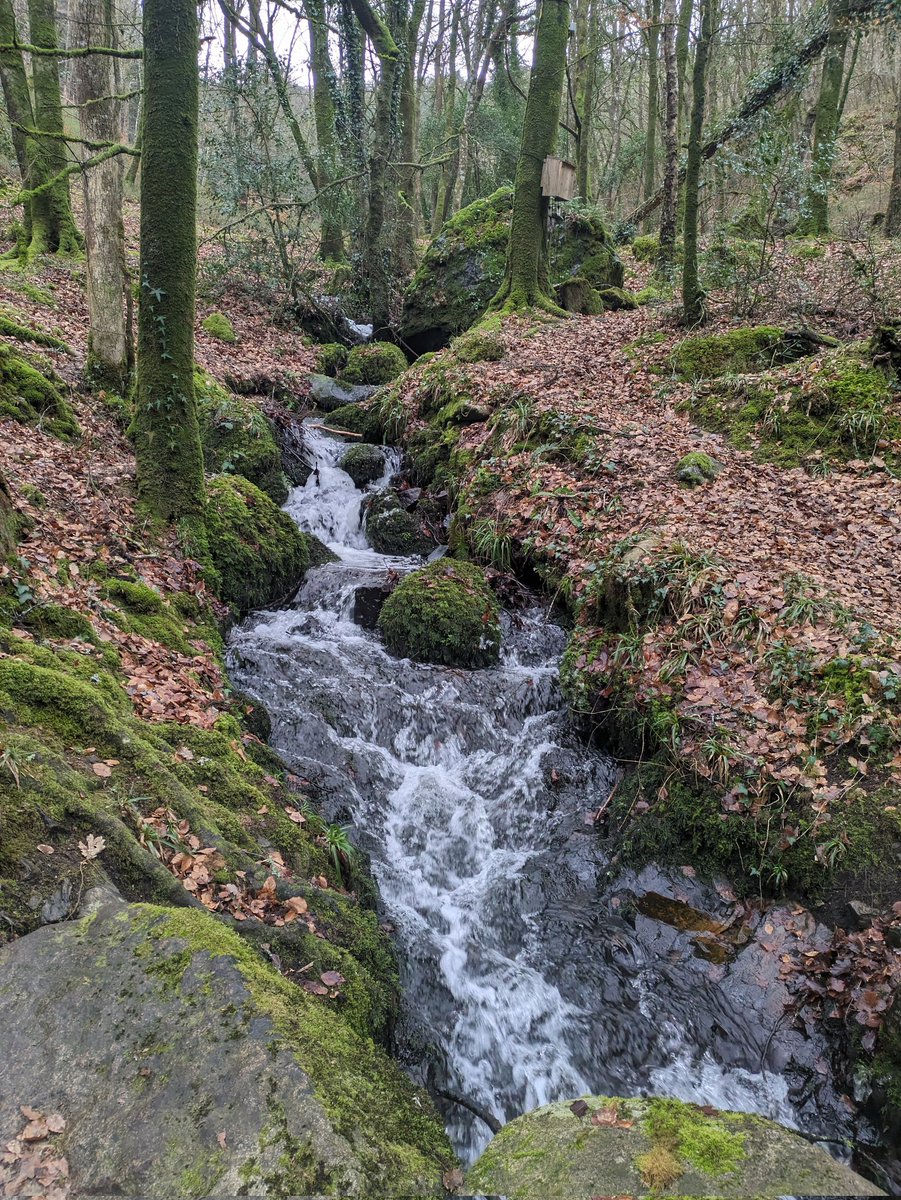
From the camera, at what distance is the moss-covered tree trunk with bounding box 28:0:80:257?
39.4ft

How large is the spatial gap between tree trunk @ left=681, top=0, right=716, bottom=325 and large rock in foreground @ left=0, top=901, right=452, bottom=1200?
11.3 metres

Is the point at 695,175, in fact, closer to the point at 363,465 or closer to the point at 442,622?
the point at 363,465

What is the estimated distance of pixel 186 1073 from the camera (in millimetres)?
2008

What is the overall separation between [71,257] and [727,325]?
11.8m

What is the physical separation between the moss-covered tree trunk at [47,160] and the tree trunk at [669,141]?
483 inches

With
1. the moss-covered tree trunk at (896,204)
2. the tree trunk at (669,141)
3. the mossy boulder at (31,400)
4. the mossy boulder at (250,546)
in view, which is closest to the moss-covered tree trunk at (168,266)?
the mossy boulder at (250,546)

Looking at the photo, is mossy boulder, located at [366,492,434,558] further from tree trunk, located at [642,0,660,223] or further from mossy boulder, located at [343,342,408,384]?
tree trunk, located at [642,0,660,223]

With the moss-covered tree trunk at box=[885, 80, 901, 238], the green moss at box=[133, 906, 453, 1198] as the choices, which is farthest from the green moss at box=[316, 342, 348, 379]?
the green moss at box=[133, 906, 453, 1198]

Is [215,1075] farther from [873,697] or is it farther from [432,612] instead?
[432,612]

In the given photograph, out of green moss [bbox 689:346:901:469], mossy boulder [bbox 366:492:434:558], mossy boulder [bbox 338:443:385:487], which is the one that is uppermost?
green moss [bbox 689:346:901:469]

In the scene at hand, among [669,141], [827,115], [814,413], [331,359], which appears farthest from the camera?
[827,115]

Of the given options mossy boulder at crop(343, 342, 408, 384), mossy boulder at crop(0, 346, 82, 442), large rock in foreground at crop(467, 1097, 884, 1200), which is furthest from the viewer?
mossy boulder at crop(343, 342, 408, 384)

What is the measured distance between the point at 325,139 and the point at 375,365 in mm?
8433

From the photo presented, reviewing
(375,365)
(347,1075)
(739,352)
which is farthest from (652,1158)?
(375,365)
